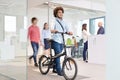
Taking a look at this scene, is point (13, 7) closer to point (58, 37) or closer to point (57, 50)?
point (58, 37)

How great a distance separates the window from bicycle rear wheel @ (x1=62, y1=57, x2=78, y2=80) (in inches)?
42.1

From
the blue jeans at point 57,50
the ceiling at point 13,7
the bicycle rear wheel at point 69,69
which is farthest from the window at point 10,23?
the bicycle rear wheel at point 69,69

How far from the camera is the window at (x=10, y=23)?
10.9 feet

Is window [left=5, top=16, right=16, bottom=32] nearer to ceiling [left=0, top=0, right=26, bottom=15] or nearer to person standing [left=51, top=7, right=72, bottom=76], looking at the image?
ceiling [left=0, top=0, right=26, bottom=15]

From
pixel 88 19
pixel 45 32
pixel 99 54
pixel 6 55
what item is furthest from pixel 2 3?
pixel 88 19

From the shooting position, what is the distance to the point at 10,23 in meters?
3.39

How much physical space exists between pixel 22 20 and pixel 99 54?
3395 mm

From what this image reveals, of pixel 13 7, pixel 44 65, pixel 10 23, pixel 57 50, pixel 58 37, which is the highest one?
pixel 13 7

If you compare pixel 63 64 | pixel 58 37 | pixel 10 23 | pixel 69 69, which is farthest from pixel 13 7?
pixel 69 69

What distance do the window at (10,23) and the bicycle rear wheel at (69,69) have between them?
42.1 inches

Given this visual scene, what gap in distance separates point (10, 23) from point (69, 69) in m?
1.27

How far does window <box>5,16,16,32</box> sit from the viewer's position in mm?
3331

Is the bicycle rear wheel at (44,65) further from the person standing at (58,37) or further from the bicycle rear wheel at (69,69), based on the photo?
the bicycle rear wheel at (69,69)

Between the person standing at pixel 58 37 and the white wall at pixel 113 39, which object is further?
the person standing at pixel 58 37
